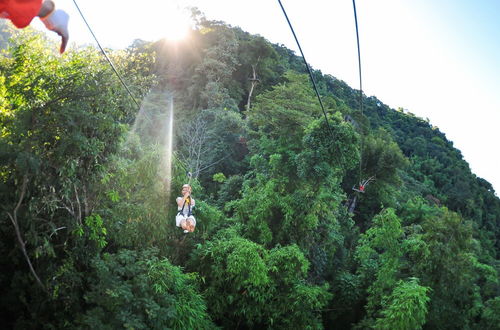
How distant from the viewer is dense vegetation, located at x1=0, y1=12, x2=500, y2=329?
4645 mm

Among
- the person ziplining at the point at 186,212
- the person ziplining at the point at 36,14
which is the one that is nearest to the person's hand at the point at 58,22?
the person ziplining at the point at 36,14

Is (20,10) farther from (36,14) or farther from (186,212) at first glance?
(186,212)

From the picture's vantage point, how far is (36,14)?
151 centimetres

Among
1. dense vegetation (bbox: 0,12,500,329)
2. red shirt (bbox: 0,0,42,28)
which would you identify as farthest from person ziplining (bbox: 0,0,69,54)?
dense vegetation (bbox: 0,12,500,329)

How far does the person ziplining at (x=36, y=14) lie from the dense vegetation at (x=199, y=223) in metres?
2.91

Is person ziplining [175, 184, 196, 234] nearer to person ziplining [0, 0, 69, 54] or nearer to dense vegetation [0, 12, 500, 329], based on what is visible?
dense vegetation [0, 12, 500, 329]

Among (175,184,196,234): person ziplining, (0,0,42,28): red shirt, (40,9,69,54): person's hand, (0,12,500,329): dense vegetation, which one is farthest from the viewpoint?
(175,184,196,234): person ziplining

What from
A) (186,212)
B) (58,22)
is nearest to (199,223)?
(186,212)

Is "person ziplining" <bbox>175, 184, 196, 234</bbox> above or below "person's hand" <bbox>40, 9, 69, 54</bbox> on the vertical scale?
below

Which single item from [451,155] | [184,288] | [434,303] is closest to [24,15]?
[184,288]

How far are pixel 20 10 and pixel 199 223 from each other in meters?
6.82

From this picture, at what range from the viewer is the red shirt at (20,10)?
144cm

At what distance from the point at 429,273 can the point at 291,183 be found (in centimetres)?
432

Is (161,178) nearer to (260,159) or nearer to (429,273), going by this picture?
(260,159)
